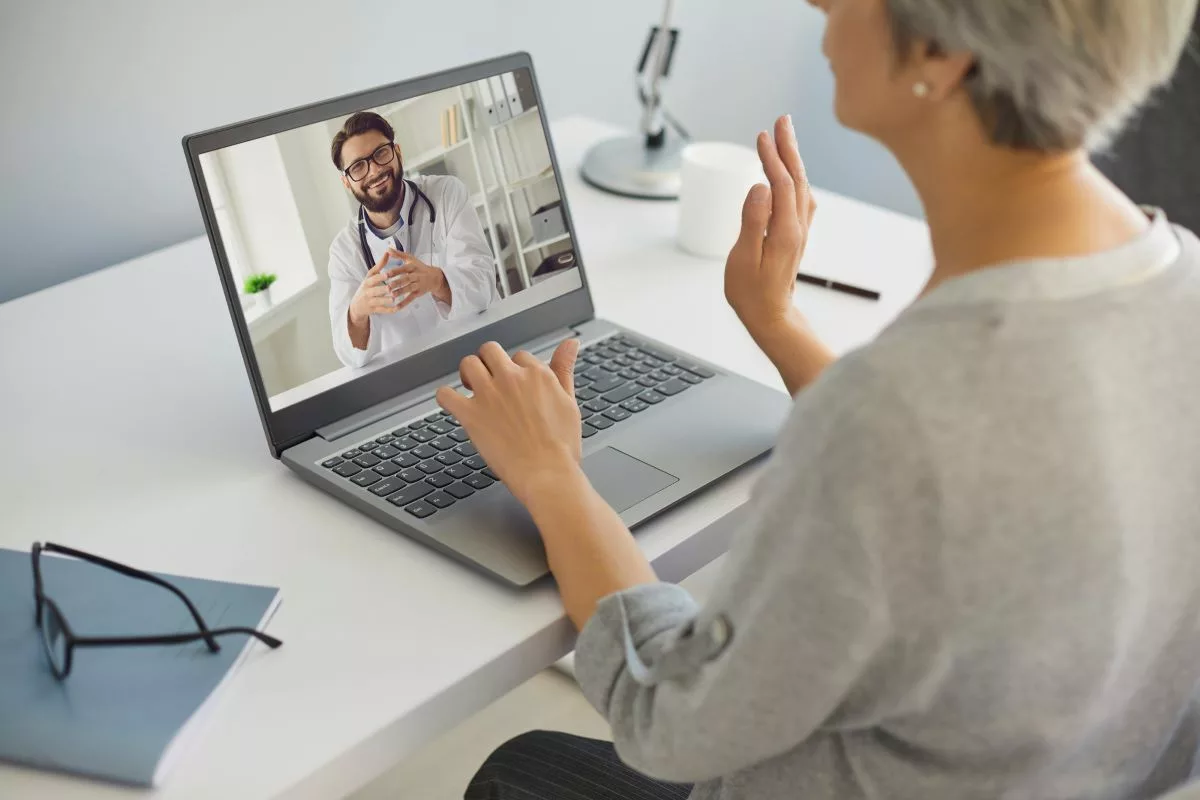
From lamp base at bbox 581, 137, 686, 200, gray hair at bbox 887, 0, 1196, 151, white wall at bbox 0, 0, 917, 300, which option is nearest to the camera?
gray hair at bbox 887, 0, 1196, 151

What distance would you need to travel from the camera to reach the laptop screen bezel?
0.89 metres

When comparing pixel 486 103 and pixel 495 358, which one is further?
pixel 486 103

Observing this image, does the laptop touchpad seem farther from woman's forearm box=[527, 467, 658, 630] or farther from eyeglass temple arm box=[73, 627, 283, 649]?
eyeglass temple arm box=[73, 627, 283, 649]

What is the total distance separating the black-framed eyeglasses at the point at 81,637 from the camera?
2.28 feet

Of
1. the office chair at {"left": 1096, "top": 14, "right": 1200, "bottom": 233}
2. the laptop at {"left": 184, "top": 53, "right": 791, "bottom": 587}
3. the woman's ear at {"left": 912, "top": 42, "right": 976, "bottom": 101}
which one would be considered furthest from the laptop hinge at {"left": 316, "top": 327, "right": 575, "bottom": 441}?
the office chair at {"left": 1096, "top": 14, "right": 1200, "bottom": 233}

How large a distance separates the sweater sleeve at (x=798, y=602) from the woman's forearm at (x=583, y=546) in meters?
0.10

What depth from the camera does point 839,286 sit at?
4.17 feet

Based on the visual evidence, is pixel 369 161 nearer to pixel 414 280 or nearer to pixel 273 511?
pixel 414 280

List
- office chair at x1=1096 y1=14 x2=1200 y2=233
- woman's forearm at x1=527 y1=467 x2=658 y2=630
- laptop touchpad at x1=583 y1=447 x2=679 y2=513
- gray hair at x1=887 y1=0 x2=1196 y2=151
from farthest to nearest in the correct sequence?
office chair at x1=1096 y1=14 x2=1200 y2=233, laptop touchpad at x1=583 y1=447 x2=679 y2=513, woman's forearm at x1=527 y1=467 x2=658 y2=630, gray hair at x1=887 y1=0 x2=1196 y2=151

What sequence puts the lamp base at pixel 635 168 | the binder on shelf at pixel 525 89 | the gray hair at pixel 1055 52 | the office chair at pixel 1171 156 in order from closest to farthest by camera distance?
1. the gray hair at pixel 1055 52
2. the binder on shelf at pixel 525 89
3. the lamp base at pixel 635 168
4. the office chair at pixel 1171 156

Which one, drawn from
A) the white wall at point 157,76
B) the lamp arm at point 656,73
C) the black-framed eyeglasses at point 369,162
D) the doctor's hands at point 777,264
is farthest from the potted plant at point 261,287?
the lamp arm at point 656,73

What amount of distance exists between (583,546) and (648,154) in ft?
2.98

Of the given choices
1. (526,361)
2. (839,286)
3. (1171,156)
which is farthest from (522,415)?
(1171,156)

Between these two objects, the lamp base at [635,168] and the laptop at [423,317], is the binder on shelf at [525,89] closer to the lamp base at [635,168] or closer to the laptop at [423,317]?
the laptop at [423,317]
